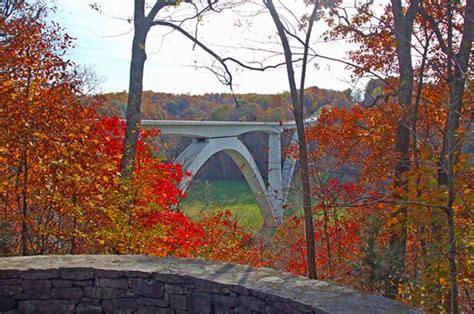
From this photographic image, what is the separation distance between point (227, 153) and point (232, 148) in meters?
1.23

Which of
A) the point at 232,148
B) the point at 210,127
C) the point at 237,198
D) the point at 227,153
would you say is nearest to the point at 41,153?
the point at 210,127

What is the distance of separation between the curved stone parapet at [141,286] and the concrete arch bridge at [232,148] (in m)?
8.71

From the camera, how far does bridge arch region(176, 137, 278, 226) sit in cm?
1709

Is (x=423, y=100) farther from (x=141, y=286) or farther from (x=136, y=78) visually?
(x=136, y=78)

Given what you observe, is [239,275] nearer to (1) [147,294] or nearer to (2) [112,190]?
(1) [147,294]

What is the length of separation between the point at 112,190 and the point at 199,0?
3.49 meters

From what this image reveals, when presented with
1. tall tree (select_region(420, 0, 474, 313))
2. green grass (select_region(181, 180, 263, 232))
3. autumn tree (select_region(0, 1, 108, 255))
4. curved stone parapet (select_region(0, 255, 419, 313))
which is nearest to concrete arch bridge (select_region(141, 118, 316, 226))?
green grass (select_region(181, 180, 263, 232))

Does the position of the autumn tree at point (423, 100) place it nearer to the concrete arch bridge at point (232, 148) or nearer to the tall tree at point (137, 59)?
the tall tree at point (137, 59)

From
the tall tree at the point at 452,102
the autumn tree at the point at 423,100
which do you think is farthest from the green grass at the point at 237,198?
the tall tree at the point at 452,102

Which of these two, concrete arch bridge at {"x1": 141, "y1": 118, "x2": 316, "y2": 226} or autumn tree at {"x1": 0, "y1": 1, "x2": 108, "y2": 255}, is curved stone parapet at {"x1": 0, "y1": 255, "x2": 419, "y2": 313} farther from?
concrete arch bridge at {"x1": 141, "y1": 118, "x2": 316, "y2": 226}

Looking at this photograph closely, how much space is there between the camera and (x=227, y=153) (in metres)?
20.9

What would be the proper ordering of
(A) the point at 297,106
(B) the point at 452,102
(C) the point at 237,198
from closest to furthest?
(B) the point at 452,102 < (A) the point at 297,106 < (C) the point at 237,198

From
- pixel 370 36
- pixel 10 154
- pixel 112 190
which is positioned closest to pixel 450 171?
pixel 112 190

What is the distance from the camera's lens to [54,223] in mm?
5938
